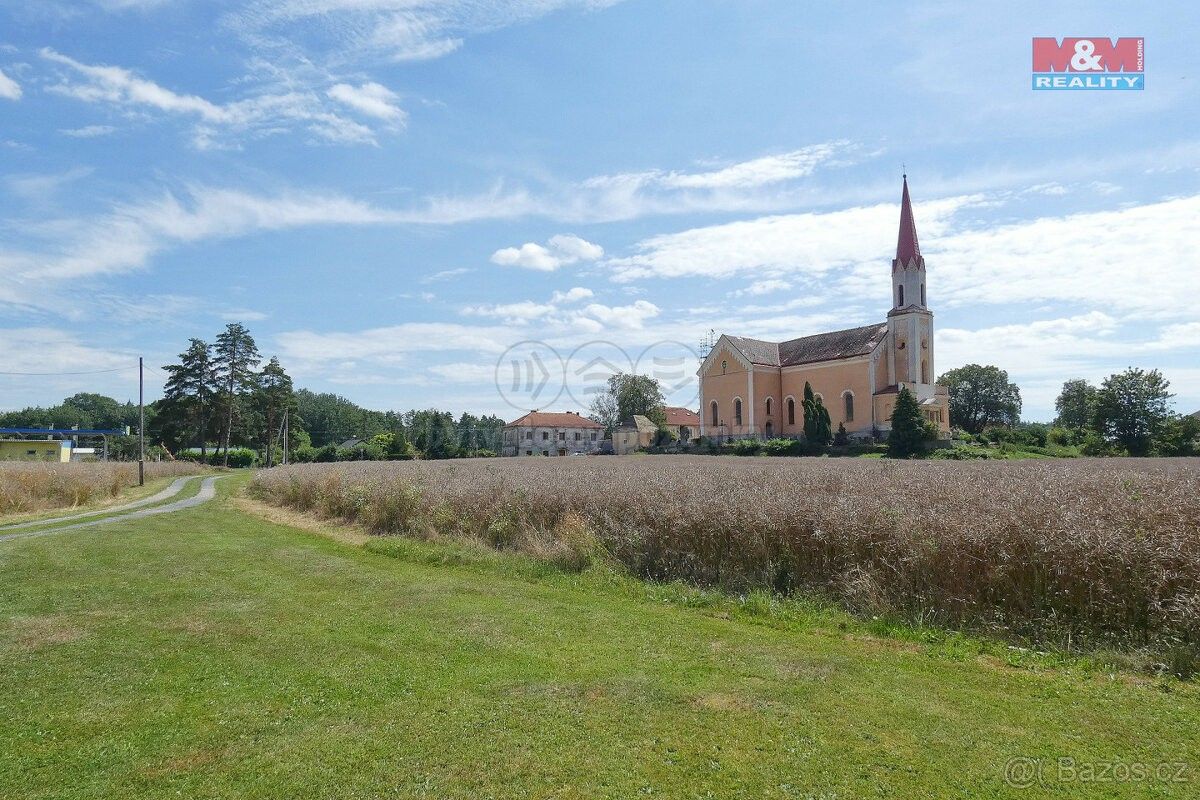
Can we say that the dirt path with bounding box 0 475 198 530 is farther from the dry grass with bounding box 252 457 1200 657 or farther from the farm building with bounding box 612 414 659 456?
the farm building with bounding box 612 414 659 456

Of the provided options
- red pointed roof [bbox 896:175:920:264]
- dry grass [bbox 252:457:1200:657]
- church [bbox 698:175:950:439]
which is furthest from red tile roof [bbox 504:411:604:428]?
dry grass [bbox 252:457:1200:657]

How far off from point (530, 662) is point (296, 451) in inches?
3078

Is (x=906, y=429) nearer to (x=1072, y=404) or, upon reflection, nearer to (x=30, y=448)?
(x=1072, y=404)

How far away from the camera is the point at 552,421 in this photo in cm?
10269

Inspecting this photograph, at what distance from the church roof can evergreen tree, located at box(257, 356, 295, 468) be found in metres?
46.6

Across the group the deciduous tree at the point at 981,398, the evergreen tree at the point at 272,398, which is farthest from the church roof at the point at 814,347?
the evergreen tree at the point at 272,398

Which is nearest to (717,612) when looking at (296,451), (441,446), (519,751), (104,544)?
Result: (519,751)

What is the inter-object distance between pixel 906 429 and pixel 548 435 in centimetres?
5977

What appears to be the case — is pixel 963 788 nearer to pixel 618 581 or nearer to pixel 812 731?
pixel 812 731

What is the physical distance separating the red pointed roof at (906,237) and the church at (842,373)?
0.30 ft

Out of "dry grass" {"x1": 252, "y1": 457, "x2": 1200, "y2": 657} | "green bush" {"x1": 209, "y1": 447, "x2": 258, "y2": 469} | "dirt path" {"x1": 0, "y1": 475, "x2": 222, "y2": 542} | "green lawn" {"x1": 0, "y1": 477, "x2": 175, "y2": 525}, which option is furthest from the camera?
"green bush" {"x1": 209, "y1": 447, "x2": 258, "y2": 469}

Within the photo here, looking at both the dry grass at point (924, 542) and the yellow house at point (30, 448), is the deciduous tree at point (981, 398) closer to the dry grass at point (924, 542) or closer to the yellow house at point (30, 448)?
the dry grass at point (924, 542)

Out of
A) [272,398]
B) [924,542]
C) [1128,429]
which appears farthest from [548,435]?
[924,542]

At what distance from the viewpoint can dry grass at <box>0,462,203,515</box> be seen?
22.4 meters
